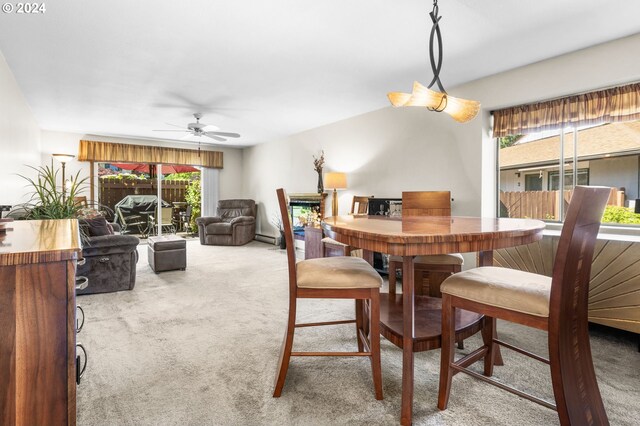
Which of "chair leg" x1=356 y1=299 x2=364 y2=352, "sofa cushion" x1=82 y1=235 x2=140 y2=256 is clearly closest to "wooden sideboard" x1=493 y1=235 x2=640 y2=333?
"chair leg" x1=356 y1=299 x2=364 y2=352

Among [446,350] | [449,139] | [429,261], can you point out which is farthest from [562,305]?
[449,139]

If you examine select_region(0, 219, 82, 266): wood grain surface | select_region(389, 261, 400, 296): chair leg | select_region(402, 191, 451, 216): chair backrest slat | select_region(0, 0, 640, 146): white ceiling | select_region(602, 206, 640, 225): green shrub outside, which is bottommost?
select_region(389, 261, 400, 296): chair leg

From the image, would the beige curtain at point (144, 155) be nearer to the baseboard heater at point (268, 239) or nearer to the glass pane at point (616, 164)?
the baseboard heater at point (268, 239)

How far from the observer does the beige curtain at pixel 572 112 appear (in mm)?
2732

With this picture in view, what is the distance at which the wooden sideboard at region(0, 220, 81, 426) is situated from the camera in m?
0.94

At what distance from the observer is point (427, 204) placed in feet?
9.05

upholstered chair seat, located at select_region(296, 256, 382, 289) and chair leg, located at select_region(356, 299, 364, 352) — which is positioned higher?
upholstered chair seat, located at select_region(296, 256, 382, 289)

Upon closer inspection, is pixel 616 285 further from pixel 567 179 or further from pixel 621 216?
pixel 567 179

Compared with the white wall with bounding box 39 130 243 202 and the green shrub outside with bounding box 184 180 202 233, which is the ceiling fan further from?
the green shrub outside with bounding box 184 180 202 233

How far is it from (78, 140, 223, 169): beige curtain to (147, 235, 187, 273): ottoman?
2838 mm

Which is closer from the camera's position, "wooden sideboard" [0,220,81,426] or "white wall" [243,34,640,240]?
"wooden sideboard" [0,220,81,426]

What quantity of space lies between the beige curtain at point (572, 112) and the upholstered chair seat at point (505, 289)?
2.19m

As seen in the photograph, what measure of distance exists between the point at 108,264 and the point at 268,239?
4081mm

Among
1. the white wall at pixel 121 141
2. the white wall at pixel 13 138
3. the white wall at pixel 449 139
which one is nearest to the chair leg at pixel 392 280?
the white wall at pixel 449 139
